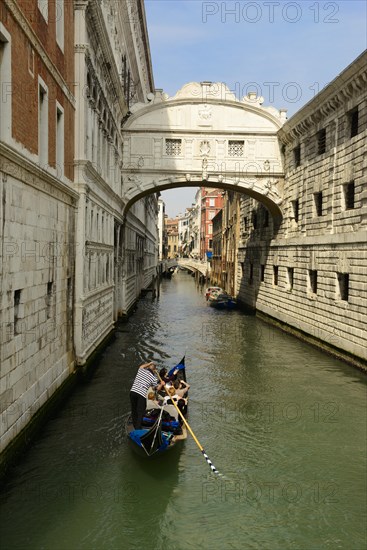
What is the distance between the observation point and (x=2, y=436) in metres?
6.27

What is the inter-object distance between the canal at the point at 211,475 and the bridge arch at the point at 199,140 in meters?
9.47

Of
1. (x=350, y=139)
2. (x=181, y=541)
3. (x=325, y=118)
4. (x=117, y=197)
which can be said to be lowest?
(x=181, y=541)

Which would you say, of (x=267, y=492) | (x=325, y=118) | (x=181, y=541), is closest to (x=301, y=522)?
(x=267, y=492)

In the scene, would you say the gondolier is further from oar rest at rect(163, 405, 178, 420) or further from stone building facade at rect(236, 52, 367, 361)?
stone building facade at rect(236, 52, 367, 361)

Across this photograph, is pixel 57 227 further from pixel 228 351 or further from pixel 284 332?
pixel 284 332

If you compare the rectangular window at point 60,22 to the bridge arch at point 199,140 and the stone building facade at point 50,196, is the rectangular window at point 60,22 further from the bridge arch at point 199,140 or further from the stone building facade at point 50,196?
the bridge arch at point 199,140

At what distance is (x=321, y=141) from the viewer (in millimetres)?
16688

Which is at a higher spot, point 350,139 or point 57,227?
point 350,139

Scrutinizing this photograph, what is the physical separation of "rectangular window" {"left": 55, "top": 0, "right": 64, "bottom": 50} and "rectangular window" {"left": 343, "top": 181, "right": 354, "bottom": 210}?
340 inches

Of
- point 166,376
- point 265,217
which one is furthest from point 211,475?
point 265,217

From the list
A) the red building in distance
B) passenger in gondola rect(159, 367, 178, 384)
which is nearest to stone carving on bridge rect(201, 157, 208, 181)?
passenger in gondola rect(159, 367, 178, 384)

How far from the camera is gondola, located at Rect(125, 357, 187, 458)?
721cm

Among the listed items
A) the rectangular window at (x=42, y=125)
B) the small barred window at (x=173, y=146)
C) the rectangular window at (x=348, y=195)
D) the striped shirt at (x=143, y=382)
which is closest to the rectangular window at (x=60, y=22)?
the rectangular window at (x=42, y=125)

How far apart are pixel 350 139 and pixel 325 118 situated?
224cm
